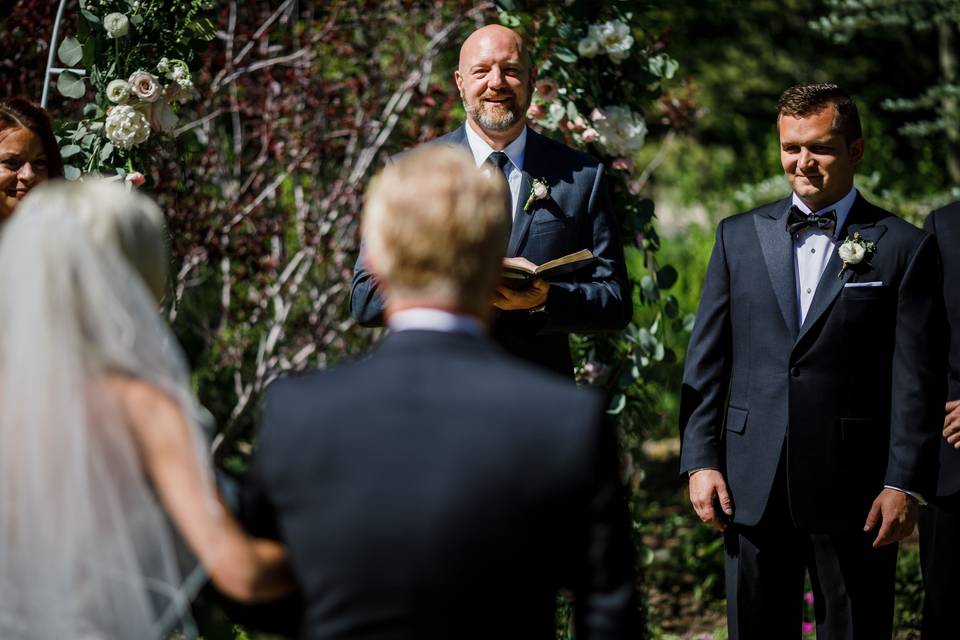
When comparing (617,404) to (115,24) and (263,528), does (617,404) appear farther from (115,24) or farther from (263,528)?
(263,528)

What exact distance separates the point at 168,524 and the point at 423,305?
624 millimetres

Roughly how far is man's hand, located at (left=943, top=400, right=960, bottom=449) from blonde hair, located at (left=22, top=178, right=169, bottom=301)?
2799 mm

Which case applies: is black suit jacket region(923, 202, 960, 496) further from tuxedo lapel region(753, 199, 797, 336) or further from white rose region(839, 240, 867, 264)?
tuxedo lapel region(753, 199, 797, 336)

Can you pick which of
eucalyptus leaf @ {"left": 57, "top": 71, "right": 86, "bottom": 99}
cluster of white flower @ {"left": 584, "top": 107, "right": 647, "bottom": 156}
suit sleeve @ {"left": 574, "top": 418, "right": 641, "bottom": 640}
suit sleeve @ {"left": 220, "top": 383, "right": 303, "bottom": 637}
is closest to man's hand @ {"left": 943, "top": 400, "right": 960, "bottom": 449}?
cluster of white flower @ {"left": 584, "top": 107, "right": 647, "bottom": 156}

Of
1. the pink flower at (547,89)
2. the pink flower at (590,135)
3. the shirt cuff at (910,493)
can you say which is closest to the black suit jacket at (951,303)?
the shirt cuff at (910,493)

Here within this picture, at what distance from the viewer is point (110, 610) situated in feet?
6.76

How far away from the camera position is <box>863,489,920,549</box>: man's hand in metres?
3.51

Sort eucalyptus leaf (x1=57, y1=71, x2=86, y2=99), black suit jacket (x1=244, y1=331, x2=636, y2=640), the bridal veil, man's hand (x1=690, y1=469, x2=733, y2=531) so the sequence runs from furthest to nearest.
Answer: eucalyptus leaf (x1=57, y1=71, x2=86, y2=99)
man's hand (x1=690, y1=469, x2=733, y2=531)
the bridal veil
black suit jacket (x1=244, y1=331, x2=636, y2=640)

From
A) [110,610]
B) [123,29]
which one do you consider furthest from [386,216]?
[123,29]

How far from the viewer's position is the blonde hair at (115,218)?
81.1 inches

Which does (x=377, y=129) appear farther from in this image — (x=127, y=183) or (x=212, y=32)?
(x=127, y=183)

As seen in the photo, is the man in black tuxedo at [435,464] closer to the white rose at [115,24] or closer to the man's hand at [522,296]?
the man's hand at [522,296]

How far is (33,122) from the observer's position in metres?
Result: 3.62

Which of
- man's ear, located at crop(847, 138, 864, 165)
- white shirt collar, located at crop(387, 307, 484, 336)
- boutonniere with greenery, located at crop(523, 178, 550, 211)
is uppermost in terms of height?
man's ear, located at crop(847, 138, 864, 165)
